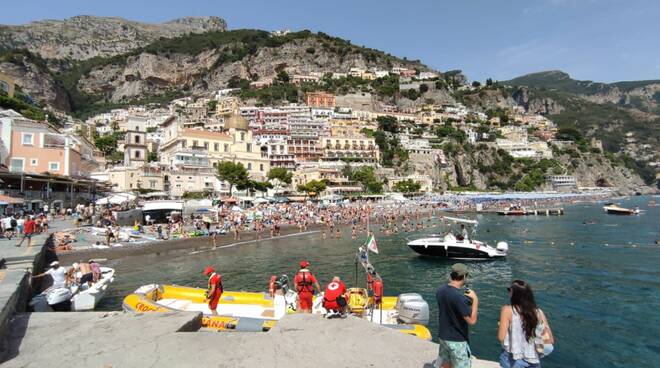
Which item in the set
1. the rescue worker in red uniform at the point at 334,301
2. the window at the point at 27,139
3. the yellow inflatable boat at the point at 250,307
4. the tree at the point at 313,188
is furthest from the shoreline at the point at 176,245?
the tree at the point at 313,188

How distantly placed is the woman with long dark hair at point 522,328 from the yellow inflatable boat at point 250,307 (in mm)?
4749

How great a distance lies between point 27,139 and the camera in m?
36.5

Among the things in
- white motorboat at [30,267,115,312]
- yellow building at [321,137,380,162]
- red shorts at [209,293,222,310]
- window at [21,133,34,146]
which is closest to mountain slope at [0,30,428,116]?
yellow building at [321,137,380,162]

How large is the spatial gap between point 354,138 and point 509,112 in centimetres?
10777

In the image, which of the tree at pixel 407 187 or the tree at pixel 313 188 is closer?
the tree at pixel 313 188

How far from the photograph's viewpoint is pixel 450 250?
79.3 feet

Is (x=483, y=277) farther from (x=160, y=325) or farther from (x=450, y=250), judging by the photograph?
(x=160, y=325)

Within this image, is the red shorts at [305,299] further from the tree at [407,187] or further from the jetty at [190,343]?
the tree at [407,187]

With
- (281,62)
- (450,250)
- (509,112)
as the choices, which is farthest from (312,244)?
(509,112)

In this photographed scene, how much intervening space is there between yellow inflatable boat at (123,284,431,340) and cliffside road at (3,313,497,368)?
7.18 feet

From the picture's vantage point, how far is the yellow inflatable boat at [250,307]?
9125mm

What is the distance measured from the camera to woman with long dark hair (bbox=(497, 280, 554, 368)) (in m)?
4.24

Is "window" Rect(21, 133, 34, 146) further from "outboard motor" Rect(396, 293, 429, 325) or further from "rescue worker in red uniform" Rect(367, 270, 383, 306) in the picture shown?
"outboard motor" Rect(396, 293, 429, 325)

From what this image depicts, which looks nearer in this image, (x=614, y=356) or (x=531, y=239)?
(x=614, y=356)
